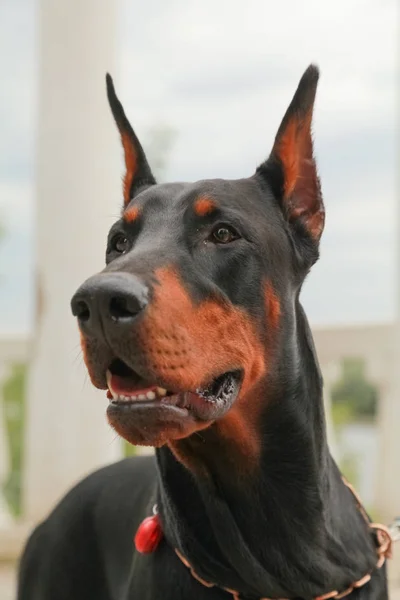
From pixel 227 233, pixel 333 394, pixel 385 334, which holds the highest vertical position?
pixel 227 233

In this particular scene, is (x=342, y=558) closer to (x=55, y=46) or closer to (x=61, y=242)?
(x=61, y=242)

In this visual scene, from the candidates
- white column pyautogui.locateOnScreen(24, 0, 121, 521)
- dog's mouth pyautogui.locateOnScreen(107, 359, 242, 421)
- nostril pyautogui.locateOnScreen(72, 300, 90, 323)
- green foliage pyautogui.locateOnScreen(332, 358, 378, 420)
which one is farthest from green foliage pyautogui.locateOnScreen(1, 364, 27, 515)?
nostril pyautogui.locateOnScreen(72, 300, 90, 323)

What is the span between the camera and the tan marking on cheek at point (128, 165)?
2.64 meters

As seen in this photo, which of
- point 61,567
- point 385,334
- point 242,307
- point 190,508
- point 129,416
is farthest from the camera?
point 385,334

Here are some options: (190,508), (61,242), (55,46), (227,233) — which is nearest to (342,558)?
(190,508)

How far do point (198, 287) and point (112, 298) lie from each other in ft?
0.96

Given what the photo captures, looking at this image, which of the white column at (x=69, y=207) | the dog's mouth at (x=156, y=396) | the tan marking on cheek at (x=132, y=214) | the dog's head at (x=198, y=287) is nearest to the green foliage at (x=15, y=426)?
the white column at (x=69, y=207)

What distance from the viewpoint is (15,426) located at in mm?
5348

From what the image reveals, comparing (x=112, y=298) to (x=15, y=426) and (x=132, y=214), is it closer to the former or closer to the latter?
(x=132, y=214)

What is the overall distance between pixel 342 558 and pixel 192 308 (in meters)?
0.80

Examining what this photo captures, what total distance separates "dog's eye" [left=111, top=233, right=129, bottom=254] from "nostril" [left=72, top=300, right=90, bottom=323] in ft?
1.52

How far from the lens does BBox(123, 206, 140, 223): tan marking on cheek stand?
2.31 metres

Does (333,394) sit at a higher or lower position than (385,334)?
lower

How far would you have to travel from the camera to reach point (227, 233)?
220 cm
